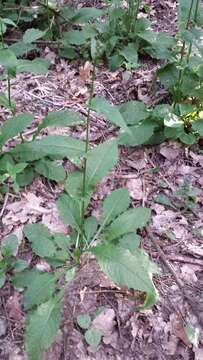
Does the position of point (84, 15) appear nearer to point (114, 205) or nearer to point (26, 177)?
point (26, 177)

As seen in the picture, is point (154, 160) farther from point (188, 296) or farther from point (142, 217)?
point (188, 296)

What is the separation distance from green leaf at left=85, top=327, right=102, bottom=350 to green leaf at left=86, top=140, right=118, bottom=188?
2.20 feet

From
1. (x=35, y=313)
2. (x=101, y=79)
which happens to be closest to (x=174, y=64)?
(x=101, y=79)

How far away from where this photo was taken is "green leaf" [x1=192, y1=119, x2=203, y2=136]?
3004 mm

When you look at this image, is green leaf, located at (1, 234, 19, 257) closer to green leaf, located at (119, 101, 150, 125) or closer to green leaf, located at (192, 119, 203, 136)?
green leaf, located at (119, 101, 150, 125)

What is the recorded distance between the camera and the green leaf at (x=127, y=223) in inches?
88.6

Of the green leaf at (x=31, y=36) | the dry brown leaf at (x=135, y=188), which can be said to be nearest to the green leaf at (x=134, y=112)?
the dry brown leaf at (x=135, y=188)

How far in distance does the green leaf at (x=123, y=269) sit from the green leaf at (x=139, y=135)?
3.61 ft

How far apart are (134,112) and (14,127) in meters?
0.84

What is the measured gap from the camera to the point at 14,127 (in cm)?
268

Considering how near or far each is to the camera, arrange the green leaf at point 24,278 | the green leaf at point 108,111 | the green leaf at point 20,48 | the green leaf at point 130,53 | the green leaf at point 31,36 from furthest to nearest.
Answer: the green leaf at point 130,53 → the green leaf at point 20,48 → the green leaf at point 31,36 → the green leaf at point 24,278 → the green leaf at point 108,111

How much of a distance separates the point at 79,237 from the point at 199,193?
0.87 meters

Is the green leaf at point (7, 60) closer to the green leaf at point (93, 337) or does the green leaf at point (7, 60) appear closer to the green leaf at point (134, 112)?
the green leaf at point (134, 112)

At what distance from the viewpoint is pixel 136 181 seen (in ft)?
9.44
